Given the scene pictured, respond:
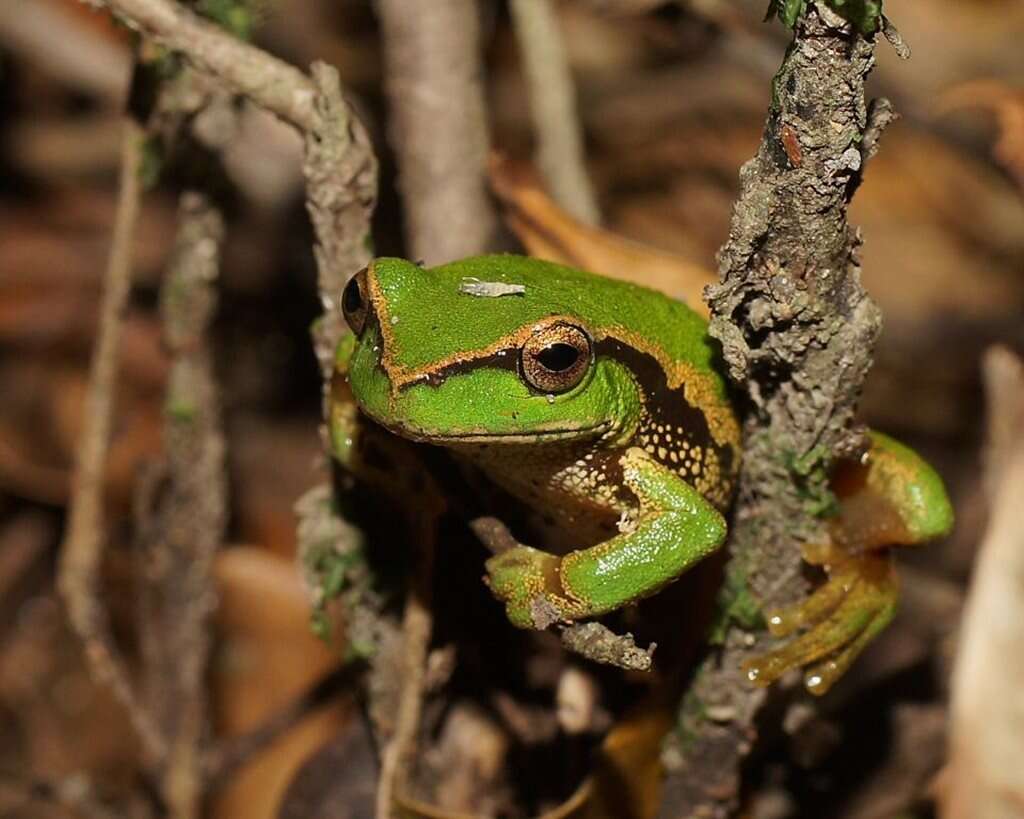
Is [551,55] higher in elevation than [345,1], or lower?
lower

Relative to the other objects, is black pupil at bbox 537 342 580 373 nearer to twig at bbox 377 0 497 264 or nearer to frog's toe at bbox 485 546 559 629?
frog's toe at bbox 485 546 559 629

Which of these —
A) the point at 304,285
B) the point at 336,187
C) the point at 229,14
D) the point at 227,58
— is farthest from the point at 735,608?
the point at 304,285

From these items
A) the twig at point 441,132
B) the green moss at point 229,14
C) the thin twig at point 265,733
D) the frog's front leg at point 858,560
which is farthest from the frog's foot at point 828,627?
the green moss at point 229,14

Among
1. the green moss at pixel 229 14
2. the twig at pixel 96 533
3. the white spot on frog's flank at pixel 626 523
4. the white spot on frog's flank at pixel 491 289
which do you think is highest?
the green moss at pixel 229 14

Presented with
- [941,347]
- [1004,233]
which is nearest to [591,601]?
[941,347]

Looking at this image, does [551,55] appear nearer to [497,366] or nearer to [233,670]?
[497,366]

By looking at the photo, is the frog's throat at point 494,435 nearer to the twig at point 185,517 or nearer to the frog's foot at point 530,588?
the frog's foot at point 530,588

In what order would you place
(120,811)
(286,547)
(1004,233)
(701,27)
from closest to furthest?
(120,811) < (701,27) < (286,547) < (1004,233)
